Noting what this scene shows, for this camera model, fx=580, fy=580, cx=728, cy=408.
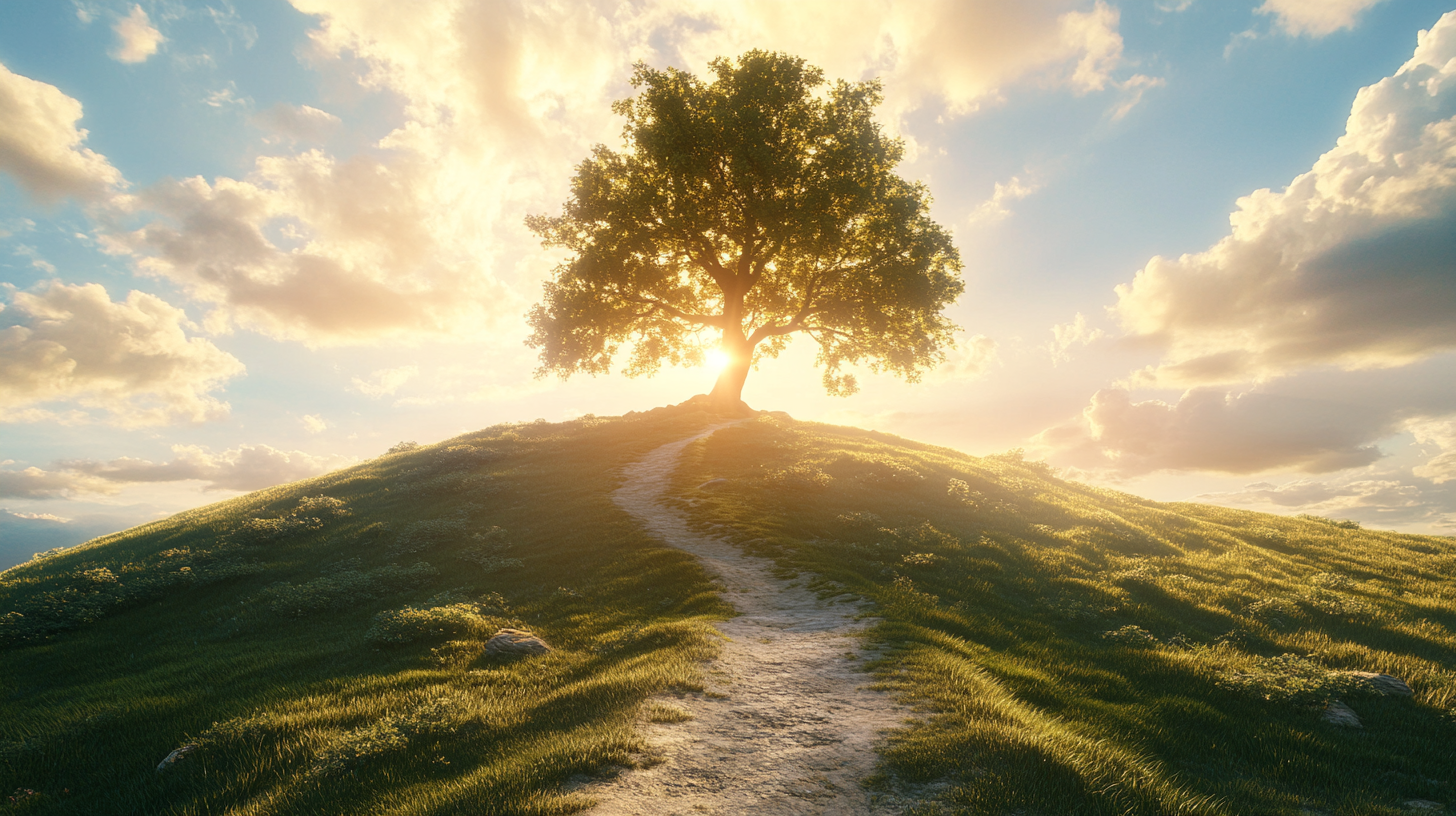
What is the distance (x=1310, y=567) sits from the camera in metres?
19.8

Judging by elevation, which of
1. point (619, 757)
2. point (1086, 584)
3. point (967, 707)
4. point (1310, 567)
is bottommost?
point (1310, 567)

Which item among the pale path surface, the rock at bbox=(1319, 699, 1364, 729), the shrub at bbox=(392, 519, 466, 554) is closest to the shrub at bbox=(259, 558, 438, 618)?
the shrub at bbox=(392, 519, 466, 554)

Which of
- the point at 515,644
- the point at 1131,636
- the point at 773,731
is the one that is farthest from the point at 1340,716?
the point at 515,644

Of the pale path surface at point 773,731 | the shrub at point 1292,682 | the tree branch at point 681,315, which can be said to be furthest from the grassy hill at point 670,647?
the tree branch at point 681,315

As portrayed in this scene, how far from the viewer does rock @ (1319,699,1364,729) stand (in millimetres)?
9016

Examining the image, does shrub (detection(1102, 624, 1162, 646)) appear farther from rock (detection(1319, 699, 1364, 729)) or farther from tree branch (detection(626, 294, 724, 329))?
tree branch (detection(626, 294, 724, 329))

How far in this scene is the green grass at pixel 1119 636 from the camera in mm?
6898

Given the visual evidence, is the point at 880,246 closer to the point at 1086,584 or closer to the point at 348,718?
the point at 1086,584

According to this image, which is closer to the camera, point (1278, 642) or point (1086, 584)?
point (1278, 642)

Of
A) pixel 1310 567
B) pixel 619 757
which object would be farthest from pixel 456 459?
pixel 1310 567

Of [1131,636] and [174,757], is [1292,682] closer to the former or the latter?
[1131,636]

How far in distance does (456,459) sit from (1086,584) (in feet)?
101

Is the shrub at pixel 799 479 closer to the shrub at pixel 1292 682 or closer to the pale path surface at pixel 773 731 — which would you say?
the pale path surface at pixel 773 731

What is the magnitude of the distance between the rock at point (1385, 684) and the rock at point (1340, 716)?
1.30 meters
